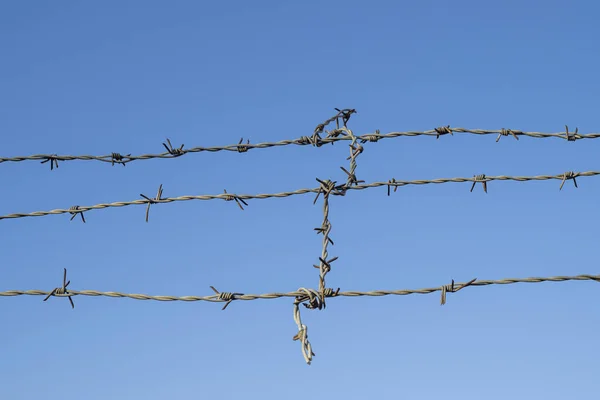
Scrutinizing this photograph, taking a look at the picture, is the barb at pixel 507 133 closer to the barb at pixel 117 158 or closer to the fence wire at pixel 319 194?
the fence wire at pixel 319 194

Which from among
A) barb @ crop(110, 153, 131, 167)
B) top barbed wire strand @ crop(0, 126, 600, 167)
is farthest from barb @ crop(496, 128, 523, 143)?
barb @ crop(110, 153, 131, 167)

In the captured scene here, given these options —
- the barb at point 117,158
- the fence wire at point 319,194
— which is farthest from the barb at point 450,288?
the barb at point 117,158

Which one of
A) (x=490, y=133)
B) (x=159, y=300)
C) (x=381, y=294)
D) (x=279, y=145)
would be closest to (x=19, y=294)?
(x=159, y=300)

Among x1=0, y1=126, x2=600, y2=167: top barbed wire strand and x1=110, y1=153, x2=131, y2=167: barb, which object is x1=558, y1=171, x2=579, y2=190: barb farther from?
x1=110, y1=153, x2=131, y2=167: barb

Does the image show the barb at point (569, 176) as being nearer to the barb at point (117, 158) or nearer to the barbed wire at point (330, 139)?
the barbed wire at point (330, 139)

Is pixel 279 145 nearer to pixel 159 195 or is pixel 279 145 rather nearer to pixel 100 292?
pixel 159 195

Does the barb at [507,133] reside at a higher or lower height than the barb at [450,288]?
higher

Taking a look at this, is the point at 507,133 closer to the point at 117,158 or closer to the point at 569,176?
the point at 569,176

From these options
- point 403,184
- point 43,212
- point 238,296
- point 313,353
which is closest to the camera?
point 313,353

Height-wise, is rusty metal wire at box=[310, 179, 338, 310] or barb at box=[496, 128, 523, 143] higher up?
barb at box=[496, 128, 523, 143]

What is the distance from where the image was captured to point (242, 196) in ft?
15.5

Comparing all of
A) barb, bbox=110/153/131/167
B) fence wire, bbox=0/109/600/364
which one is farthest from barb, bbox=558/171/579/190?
barb, bbox=110/153/131/167

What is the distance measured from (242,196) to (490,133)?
146 cm

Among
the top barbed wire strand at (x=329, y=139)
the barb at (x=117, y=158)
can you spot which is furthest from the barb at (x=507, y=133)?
the barb at (x=117, y=158)
